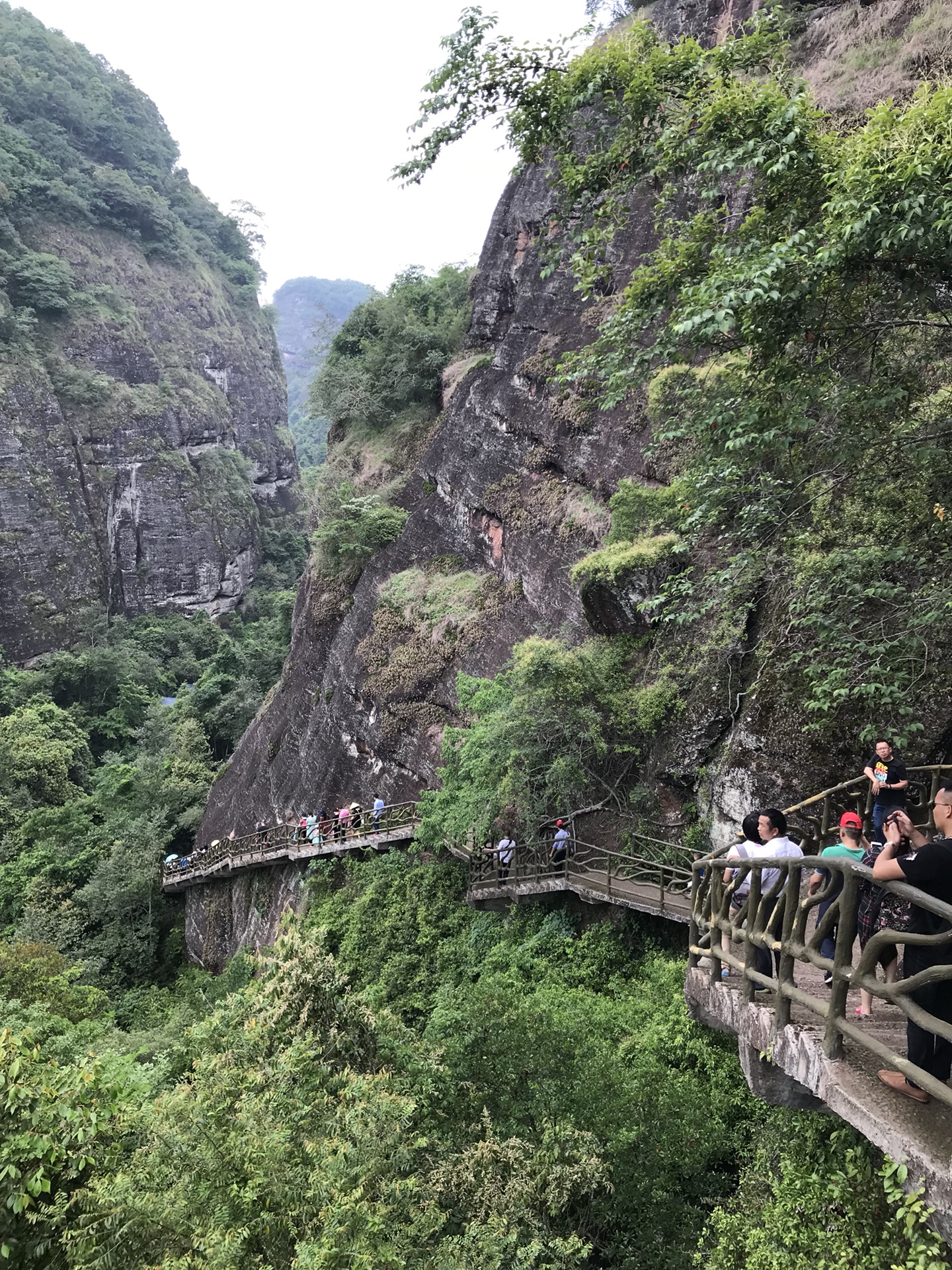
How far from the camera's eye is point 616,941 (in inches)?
361

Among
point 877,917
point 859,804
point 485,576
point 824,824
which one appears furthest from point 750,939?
point 485,576

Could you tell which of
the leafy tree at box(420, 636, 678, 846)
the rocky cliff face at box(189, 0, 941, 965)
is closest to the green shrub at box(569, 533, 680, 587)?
the rocky cliff face at box(189, 0, 941, 965)

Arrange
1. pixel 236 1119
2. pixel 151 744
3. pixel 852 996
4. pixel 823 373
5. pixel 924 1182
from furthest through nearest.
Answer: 1. pixel 151 744
2. pixel 823 373
3. pixel 236 1119
4. pixel 852 996
5. pixel 924 1182

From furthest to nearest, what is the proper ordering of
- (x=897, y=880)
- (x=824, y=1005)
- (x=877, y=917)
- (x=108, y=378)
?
(x=108, y=378)
(x=877, y=917)
(x=824, y=1005)
(x=897, y=880)

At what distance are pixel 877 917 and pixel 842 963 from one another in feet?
3.64

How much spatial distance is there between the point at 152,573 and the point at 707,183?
150 ft

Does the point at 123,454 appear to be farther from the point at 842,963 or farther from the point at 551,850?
the point at 842,963

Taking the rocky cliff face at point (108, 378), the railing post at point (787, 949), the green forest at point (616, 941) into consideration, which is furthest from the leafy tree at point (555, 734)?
the rocky cliff face at point (108, 378)

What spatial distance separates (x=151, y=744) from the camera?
32.2 meters

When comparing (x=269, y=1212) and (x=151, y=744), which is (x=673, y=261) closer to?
(x=269, y=1212)

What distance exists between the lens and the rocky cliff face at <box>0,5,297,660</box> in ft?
133

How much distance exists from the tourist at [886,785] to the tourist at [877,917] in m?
0.40

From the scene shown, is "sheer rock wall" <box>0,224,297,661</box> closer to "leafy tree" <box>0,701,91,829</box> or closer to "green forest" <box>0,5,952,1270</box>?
"leafy tree" <box>0,701,91,829</box>

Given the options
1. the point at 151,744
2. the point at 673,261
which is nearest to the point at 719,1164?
the point at 673,261
